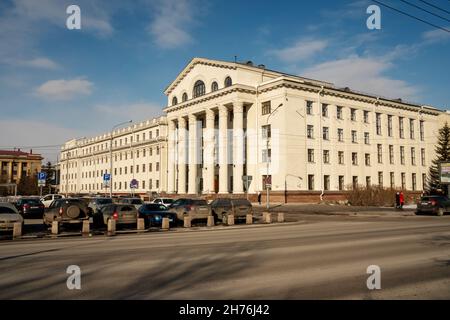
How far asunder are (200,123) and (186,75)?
28.5ft

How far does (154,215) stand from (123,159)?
232ft

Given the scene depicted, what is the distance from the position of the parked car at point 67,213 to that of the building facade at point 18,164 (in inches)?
4735

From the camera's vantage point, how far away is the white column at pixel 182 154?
6769 centimetres

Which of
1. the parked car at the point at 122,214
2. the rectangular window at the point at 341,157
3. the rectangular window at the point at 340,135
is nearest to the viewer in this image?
the parked car at the point at 122,214

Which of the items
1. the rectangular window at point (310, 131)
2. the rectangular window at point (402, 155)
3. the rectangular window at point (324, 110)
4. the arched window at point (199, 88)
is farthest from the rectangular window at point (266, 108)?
the rectangular window at point (402, 155)

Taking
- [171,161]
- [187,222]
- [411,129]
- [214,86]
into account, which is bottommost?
[187,222]

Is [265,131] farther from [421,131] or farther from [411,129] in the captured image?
[421,131]

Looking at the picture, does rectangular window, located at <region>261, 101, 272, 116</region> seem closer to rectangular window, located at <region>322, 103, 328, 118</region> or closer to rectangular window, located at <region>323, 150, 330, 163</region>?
rectangular window, located at <region>322, 103, 328, 118</region>

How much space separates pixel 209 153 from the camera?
60875 mm

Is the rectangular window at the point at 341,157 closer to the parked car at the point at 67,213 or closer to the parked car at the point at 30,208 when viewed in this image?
the parked car at the point at 30,208

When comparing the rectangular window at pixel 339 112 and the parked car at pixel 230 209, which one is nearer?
the parked car at pixel 230 209

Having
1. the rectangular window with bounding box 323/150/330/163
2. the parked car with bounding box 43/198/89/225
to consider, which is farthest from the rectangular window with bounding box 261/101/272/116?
the parked car with bounding box 43/198/89/225

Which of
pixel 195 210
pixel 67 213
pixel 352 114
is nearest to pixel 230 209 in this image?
pixel 195 210
